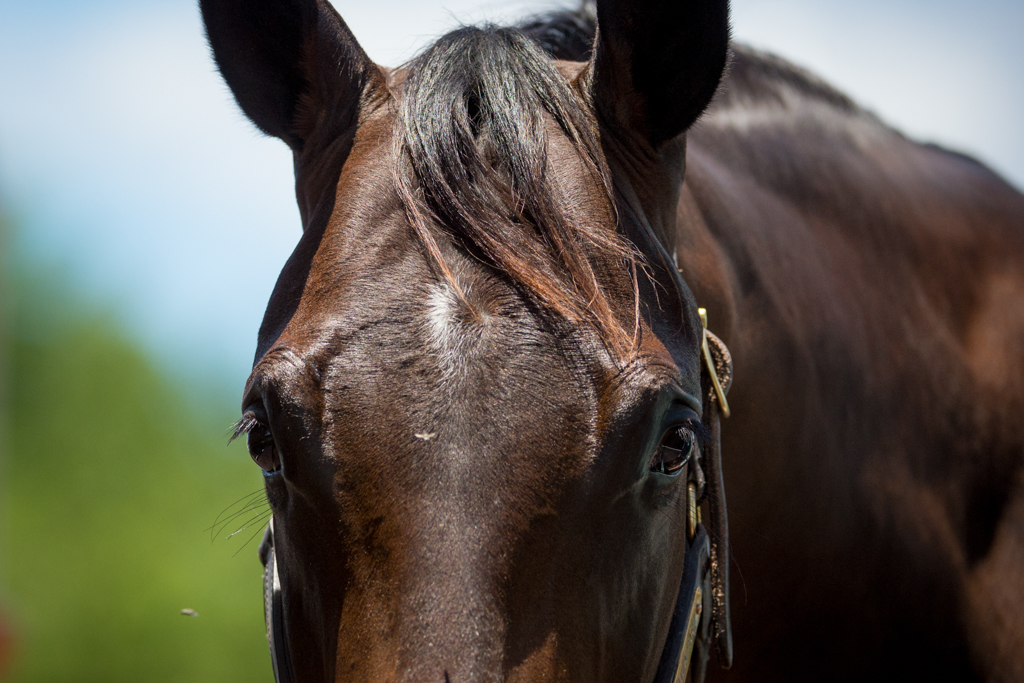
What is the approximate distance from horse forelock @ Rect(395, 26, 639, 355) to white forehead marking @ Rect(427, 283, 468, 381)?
38 mm

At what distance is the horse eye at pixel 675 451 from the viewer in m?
1.68

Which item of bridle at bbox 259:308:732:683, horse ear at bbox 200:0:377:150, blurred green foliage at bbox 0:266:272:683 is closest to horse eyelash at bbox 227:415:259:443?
bridle at bbox 259:308:732:683

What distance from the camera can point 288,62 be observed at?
2176 mm

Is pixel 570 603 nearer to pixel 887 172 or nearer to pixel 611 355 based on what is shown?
pixel 611 355

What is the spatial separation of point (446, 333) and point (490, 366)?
0.10 metres

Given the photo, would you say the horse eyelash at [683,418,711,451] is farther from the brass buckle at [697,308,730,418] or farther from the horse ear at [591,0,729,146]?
the horse ear at [591,0,729,146]

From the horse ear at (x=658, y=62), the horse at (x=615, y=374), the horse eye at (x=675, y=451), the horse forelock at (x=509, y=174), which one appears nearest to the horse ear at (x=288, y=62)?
the horse at (x=615, y=374)

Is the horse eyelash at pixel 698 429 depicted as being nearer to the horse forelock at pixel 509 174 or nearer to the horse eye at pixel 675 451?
the horse eye at pixel 675 451

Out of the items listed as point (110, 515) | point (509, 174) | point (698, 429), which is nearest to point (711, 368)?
point (698, 429)

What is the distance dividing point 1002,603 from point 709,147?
5.84ft

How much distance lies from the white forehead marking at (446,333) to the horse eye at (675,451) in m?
0.45

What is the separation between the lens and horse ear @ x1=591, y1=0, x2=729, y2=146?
1.96 meters

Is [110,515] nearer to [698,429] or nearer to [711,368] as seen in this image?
[711,368]

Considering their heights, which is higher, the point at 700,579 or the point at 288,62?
the point at 288,62
